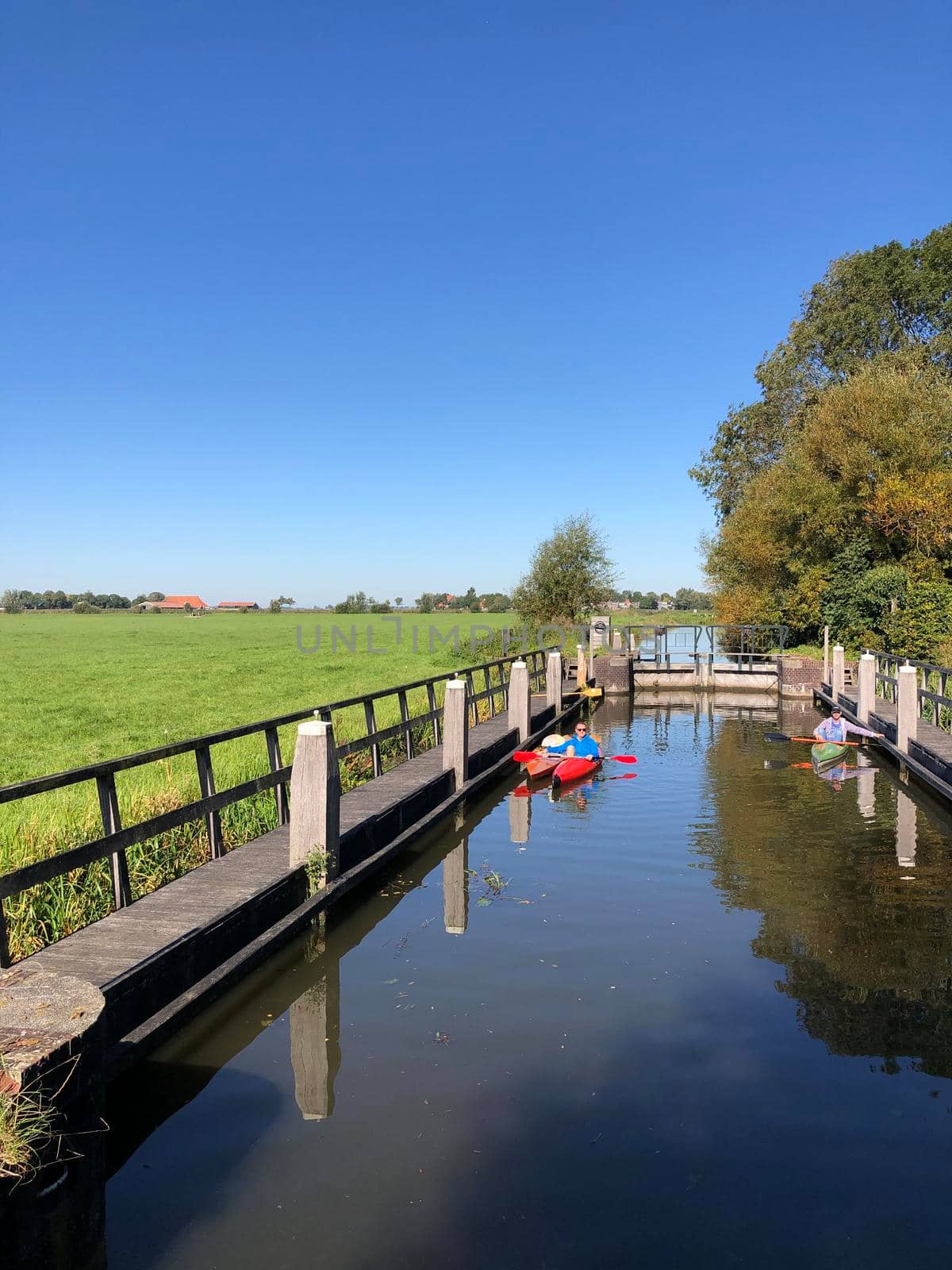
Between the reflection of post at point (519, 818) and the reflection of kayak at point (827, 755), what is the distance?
583 cm

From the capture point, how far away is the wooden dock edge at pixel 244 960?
19.2 ft

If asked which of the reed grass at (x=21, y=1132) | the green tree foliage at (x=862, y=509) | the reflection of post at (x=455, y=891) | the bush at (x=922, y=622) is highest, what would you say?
the green tree foliage at (x=862, y=509)

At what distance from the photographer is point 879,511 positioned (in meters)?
34.2

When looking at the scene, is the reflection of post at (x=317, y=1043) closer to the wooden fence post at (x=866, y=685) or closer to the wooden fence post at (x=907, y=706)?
the wooden fence post at (x=907, y=706)

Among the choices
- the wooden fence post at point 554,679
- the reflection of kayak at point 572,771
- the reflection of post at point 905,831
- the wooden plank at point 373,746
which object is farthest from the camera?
the wooden fence post at point 554,679

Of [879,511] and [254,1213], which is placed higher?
[879,511]

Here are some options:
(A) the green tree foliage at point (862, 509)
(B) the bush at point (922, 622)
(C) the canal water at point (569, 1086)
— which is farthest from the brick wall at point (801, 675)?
(C) the canal water at point (569, 1086)

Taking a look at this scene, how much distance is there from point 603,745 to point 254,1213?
17683 millimetres

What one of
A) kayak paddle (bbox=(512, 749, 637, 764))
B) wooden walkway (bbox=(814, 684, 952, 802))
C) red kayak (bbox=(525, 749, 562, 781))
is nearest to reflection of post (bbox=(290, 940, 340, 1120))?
red kayak (bbox=(525, 749, 562, 781))

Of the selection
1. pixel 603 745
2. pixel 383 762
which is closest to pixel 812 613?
pixel 603 745

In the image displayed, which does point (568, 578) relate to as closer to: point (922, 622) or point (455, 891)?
point (922, 622)

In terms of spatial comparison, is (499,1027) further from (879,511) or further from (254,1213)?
(879,511)

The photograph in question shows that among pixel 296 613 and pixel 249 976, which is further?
pixel 296 613

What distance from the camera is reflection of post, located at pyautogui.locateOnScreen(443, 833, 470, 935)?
9203 mm
